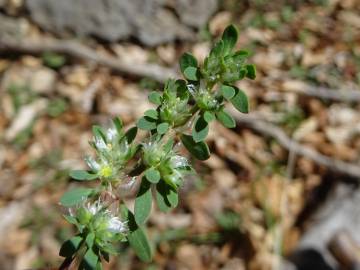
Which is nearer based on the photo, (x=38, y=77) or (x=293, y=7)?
(x=38, y=77)

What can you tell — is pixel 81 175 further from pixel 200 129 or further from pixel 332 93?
pixel 332 93

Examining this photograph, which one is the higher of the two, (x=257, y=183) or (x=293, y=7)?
(x=293, y=7)

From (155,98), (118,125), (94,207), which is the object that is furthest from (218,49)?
(94,207)

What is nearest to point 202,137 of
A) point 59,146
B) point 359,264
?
point 359,264

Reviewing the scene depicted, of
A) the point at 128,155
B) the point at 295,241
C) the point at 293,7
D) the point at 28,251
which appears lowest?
the point at 28,251

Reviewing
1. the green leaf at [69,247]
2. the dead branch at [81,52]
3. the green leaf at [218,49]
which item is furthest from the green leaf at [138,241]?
the dead branch at [81,52]

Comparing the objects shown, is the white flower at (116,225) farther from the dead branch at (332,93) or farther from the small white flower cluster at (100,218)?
the dead branch at (332,93)

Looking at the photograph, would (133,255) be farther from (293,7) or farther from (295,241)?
(293,7)
